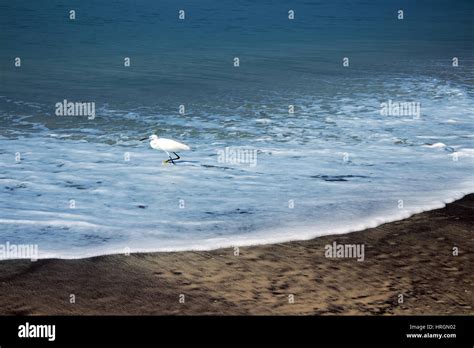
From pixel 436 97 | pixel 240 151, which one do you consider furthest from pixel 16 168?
pixel 436 97

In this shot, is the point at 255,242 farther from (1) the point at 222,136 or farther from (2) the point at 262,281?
(1) the point at 222,136

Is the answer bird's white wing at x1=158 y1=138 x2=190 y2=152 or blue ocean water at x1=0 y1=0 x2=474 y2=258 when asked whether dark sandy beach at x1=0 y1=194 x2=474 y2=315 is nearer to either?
blue ocean water at x1=0 y1=0 x2=474 y2=258

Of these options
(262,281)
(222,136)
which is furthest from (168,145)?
(262,281)

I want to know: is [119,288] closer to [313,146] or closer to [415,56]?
[313,146]

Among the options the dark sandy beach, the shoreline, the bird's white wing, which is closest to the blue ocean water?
the shoreline

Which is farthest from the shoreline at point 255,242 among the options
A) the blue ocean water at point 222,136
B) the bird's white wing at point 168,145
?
the bird's white wing at point 168,145

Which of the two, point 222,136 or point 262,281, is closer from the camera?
point 262,281

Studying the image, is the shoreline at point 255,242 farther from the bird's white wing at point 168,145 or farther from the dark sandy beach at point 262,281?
the bird's white wing at point 168,145
